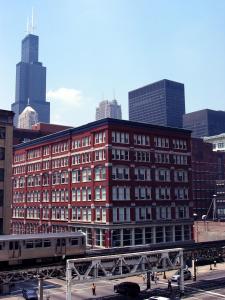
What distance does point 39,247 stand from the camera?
45.1m

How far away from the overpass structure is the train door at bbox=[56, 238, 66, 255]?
212cm

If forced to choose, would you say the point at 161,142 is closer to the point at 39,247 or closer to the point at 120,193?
the point at 120,193

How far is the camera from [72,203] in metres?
83.1

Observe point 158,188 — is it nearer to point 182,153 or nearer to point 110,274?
point 182,153

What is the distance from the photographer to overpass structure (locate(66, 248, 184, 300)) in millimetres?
41094

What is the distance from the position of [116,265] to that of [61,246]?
7023 millimetres

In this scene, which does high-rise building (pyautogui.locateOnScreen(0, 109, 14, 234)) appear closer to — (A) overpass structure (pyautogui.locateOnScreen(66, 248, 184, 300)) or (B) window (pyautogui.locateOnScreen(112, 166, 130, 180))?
(B) window (pyautogui.locateOnScreen(112, 166, 130, 180))

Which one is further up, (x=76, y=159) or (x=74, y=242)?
(x=76, y=159)

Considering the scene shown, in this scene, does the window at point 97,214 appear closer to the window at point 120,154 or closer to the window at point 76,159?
the window at point 120,154

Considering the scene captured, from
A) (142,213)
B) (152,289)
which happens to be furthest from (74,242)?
(142,213)

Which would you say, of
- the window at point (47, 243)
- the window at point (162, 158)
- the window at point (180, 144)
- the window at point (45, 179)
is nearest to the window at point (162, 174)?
the window at point (162, 158)

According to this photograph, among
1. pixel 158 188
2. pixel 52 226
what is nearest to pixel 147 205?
pixel 158 188

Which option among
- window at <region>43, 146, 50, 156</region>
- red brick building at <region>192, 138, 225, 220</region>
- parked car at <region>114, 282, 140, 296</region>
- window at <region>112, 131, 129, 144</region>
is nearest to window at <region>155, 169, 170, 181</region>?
window at <region>112, 131, 129, 144</region>

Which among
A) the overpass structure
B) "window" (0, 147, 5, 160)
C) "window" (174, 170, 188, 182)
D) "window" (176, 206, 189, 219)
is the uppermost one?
"window" (0, 147, 5, 160)
